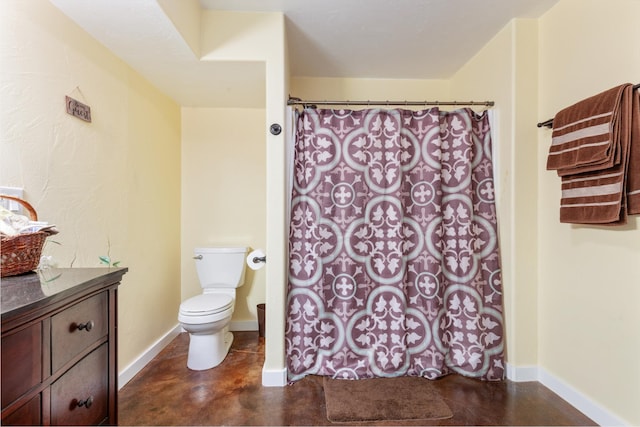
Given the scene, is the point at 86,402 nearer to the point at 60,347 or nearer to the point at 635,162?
the point at 60,347

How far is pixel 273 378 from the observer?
1.75 metres

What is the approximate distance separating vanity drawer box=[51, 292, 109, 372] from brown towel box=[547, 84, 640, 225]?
6.68 ft

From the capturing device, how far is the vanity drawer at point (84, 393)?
0.75 m

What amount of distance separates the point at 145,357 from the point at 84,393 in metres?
1.34

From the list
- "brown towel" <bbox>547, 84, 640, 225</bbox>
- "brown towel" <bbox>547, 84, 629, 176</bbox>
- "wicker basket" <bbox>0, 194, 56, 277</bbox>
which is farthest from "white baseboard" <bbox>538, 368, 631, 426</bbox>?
"wicker basket" <bbox>0, 194, 56, 277</bbox>

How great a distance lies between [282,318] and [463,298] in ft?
3.85

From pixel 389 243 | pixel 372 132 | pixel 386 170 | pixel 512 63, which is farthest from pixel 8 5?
pixel 512 63

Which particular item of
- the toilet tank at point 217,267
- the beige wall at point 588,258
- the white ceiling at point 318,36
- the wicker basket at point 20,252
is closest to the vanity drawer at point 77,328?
the wicker basket at point 20,252

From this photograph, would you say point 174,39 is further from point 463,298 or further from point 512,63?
point 463,298

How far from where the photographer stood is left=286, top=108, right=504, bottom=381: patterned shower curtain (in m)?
1.83

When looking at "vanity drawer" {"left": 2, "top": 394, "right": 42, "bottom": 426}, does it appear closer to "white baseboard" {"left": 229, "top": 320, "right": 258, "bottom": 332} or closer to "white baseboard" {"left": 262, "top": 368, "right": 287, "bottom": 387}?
"white baseboard" {"left": 262, "top": 368, "right": 287, "bottom": 387}

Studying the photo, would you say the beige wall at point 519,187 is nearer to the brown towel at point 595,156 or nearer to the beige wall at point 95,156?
the brown towel at point 595,156

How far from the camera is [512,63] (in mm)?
1773

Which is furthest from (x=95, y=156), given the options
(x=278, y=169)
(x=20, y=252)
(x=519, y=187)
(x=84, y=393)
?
(x=519, y=187)
